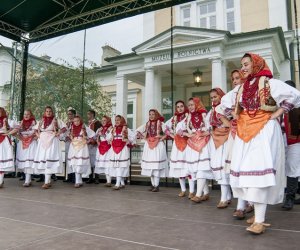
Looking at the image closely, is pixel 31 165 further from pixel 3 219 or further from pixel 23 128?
pixel 3 219

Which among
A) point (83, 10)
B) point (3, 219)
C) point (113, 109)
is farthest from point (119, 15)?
point (113, 109)

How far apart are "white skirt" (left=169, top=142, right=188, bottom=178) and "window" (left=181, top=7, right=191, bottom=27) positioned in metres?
11.1

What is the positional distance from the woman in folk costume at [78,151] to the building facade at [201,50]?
3.97 meters

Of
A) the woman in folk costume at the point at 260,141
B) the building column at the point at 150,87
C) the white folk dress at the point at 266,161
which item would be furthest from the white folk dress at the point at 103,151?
the building column at the point at 150,87

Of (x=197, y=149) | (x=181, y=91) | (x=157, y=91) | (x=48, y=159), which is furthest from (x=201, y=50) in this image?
(x=197, y=149)

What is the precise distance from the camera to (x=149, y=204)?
15.1ft

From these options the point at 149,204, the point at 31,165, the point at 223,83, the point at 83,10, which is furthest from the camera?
the point at 223,83

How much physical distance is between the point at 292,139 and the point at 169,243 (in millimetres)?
2525

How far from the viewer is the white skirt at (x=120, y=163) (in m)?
6.60

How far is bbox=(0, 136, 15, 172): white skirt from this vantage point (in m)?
6.66

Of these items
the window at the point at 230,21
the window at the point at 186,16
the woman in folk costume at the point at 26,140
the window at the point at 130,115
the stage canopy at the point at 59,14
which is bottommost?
the woman in folk costume at the point at 26,140

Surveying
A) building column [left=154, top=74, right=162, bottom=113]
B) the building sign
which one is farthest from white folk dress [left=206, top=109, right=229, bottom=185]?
building column [left=154, top=74, right=162, bottom=113]

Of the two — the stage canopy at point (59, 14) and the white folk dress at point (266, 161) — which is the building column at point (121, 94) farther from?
the white folk dress at point (266, 161)

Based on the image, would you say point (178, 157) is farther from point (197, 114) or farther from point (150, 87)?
point (150, 87)
